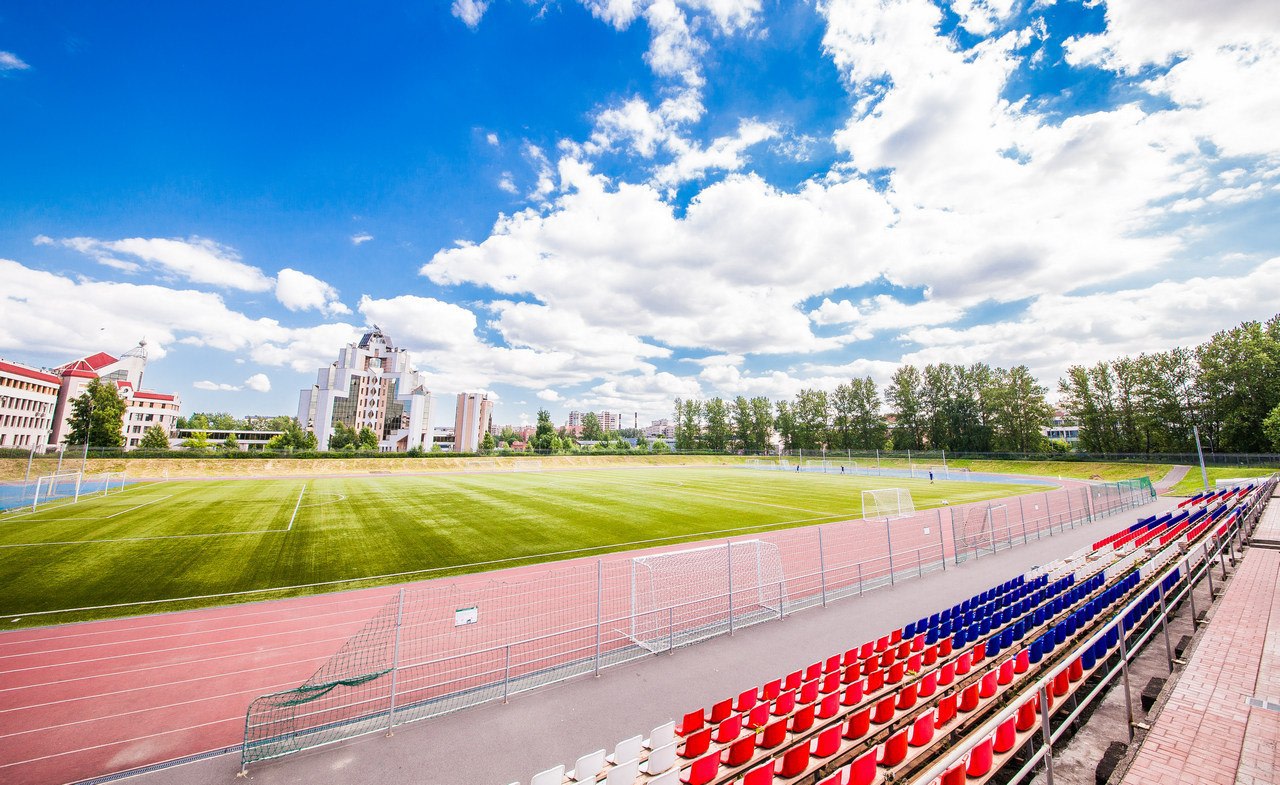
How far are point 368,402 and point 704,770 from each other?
366 feet

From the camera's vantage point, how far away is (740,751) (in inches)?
216

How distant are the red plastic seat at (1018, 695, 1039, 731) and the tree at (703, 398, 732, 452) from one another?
102 metres

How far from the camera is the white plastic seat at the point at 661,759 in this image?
5.33 meters

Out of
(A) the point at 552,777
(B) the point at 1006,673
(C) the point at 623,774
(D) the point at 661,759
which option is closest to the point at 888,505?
(B) the point at 1006,673

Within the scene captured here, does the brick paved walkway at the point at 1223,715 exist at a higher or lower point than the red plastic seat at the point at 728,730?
higher

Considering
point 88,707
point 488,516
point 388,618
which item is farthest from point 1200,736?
point 488,516

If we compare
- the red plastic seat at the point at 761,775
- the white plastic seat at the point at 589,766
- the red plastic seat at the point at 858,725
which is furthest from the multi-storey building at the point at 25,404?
the red plastic seat at the point at 858,725

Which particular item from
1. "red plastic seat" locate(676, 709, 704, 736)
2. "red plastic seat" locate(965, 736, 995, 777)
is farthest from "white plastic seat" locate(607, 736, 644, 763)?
"red plastic seat" locate(965, 736, 995, 777)

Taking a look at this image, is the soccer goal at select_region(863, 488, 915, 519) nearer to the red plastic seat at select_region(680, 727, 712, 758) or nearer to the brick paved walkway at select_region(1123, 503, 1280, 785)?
the brick paved walkway at select_region(1123, 503, 1280, 785)

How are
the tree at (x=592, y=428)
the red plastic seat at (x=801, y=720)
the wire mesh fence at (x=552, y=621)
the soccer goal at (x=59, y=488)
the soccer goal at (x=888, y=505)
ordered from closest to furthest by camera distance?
the red plastic seat at (x=801, y=720), the wire mesh fence at (x=552, y=621), the soccer goal at (x=888, y=505), the soccer goal at (x=59, y=488), the tree at (x=592, y=428)

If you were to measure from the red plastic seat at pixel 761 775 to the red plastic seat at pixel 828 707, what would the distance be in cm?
222

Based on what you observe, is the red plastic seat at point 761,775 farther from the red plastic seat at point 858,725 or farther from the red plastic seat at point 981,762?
the red plastic seat at point 981,762

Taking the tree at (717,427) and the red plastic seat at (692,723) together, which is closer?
the red plastic seat at (692,723)

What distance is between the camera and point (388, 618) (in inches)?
428
